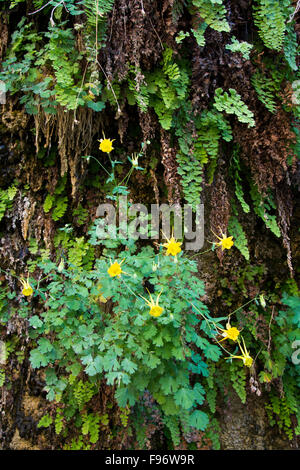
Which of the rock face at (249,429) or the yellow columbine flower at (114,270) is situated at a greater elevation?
the yellow columbine flower at (114,270)

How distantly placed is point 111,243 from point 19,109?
3.61ft

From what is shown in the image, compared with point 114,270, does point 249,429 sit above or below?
below

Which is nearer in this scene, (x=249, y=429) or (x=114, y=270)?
(x=114, y=270)

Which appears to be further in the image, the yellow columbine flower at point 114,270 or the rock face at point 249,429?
the rock face at point 249,429

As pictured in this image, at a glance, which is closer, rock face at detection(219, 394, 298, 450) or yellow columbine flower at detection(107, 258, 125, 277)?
yellow columbine flower at detection(107, 258, 125, 277)

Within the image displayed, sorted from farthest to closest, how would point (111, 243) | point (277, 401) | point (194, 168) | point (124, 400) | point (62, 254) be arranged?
point (277, 401) → point (62, 254) → point (194, 168) → point (111, 243) → point (124, 400)

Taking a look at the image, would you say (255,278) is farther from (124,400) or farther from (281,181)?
(124,400)

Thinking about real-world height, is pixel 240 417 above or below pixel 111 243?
below

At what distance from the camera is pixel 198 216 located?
2.06 metres

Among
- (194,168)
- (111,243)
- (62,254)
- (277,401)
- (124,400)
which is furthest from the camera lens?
(277,401)

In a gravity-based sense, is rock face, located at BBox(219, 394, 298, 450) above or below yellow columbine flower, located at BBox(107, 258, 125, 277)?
below

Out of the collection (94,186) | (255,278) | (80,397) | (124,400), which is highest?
(94,186)
